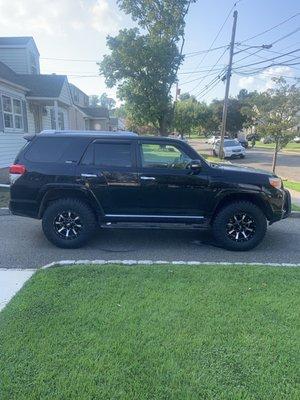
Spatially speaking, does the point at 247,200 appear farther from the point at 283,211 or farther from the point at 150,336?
the point at 150,336

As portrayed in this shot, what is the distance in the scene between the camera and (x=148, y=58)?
2409cm

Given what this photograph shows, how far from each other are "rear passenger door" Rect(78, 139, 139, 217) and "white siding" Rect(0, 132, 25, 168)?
902cm

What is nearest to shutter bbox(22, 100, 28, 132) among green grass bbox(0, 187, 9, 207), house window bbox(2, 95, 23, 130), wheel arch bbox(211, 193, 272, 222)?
house window bbox(2, 95, 23, 130)

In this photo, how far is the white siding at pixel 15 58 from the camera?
1812cm

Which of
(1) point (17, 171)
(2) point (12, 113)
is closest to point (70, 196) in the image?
(1) point (17, 171)

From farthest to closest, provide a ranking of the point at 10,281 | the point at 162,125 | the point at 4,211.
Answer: the point at 162,125, the point at 4,211, the point at 10,281

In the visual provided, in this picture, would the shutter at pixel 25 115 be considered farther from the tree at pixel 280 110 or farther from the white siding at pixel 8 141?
the tree at pixel 280 110

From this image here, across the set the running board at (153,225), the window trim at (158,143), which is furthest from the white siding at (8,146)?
the window trim at (158,143)

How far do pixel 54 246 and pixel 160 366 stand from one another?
132 inches

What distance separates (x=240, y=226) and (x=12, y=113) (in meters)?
12.0

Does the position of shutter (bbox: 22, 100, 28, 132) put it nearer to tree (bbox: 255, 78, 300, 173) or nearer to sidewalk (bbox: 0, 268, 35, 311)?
tree (bbox: 255, 78, 300, 173)

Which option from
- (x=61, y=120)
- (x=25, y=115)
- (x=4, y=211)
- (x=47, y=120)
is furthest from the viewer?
(x=61, y=120)

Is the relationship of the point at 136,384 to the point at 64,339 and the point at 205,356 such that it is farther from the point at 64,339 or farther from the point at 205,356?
the point at 64,339

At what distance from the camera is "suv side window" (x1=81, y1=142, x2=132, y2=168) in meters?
5.16
